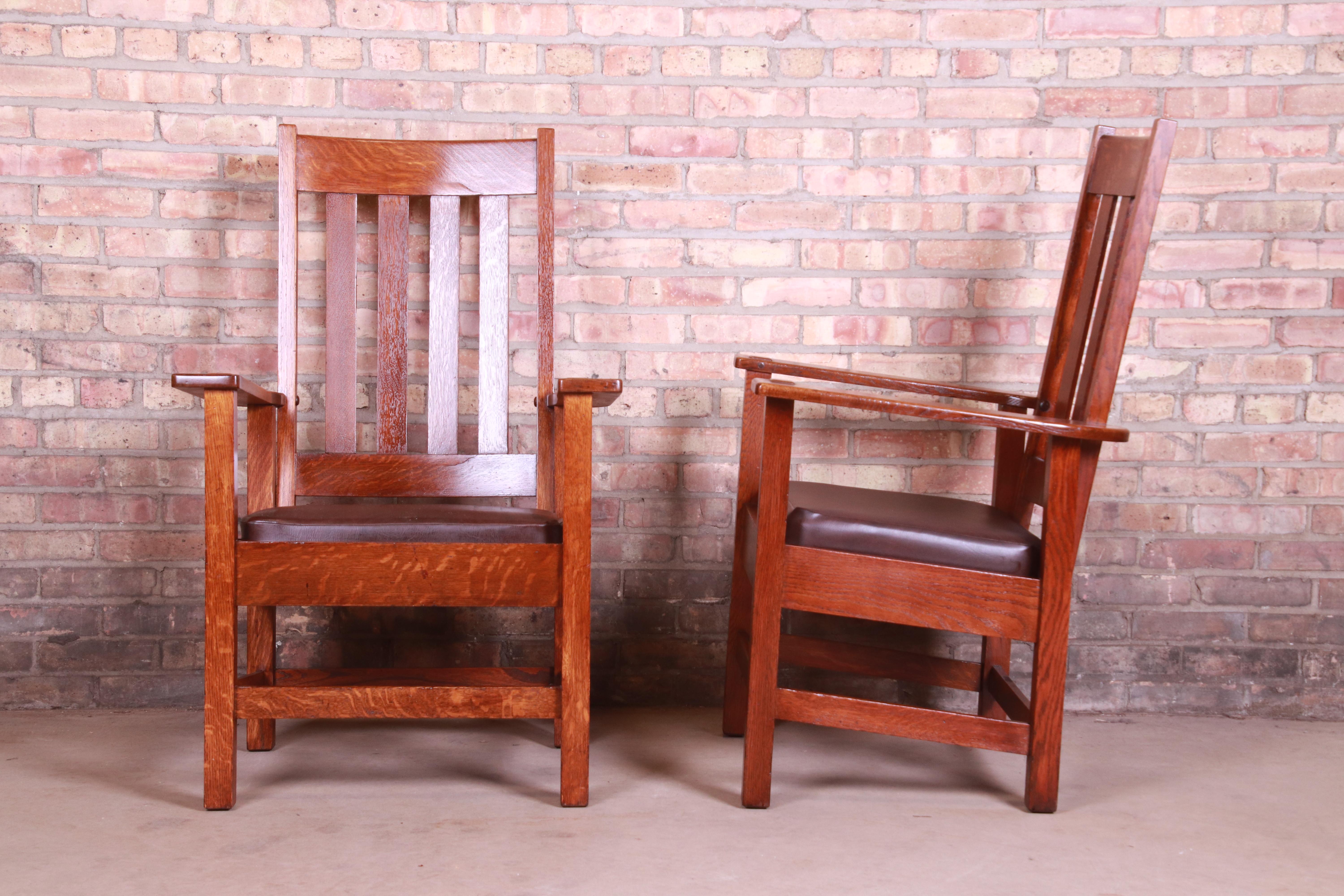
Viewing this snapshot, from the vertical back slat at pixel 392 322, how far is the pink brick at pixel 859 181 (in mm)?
919

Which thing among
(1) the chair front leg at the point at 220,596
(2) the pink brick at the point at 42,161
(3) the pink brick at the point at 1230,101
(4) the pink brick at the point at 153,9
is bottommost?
(1) the chair front leg at the point at 220,596

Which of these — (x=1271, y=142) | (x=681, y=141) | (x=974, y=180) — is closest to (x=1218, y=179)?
(x=1271, y=142)

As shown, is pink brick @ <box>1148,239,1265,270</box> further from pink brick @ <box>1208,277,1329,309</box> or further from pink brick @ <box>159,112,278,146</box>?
pink brick @ <box>159,112,278,146</box>

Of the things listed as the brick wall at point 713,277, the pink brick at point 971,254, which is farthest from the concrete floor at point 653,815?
the pink brick at point 971,254

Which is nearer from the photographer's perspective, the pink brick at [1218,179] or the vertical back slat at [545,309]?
the vertical back slat at [545,309]

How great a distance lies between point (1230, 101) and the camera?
7.27 ft

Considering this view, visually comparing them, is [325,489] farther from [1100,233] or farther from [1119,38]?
[1119,38]

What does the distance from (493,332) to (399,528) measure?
0.56 meters

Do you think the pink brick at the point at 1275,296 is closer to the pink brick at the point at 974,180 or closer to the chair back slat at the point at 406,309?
the pink brick at the point at 974,180

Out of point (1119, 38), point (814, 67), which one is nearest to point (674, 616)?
point (814, 67)

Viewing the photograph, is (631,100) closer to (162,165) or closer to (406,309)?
(406,309)

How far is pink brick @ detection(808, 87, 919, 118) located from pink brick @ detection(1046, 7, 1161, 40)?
35 cm

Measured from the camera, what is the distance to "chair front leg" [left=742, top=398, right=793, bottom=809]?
66.0 inches

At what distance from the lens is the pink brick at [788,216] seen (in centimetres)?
224
